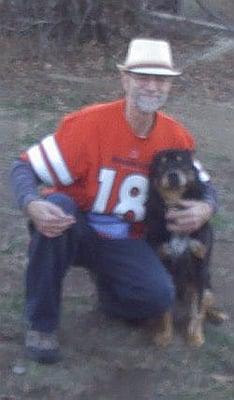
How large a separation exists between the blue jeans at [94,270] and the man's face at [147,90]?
463mm

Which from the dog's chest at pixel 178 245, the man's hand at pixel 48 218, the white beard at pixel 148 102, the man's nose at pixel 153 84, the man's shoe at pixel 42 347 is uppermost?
the man's nose at pixel 153 84

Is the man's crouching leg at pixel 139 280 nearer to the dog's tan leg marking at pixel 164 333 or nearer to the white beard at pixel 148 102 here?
the dog's tan leg marking at pixel 164 333

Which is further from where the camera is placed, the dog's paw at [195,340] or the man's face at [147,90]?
the dog's paw at [195,340]

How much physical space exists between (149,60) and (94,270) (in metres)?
0.91

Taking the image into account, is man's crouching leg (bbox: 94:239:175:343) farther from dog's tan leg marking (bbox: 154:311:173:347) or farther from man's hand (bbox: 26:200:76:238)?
man's hand (bbox: 26:200:76:238)

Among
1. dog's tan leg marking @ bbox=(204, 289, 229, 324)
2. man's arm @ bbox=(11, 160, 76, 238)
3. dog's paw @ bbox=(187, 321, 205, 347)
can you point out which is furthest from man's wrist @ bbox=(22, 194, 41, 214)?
dog's tan leg marking @ bbox=(204, 289, 229, 324)

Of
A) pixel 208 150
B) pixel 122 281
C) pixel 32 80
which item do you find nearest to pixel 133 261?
pixel 122 281

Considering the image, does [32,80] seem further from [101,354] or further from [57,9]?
[101,354]

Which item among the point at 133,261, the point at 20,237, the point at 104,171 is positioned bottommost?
the point at 20,237

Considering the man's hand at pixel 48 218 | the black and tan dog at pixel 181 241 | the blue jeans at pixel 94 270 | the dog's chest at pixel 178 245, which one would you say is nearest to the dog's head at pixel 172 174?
the black and tan dog at pixel 181 241

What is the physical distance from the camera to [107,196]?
461 cm

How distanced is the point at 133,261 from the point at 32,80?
18.1 feet

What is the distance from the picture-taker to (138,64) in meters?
4.45

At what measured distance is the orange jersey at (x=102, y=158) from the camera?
179 inches
